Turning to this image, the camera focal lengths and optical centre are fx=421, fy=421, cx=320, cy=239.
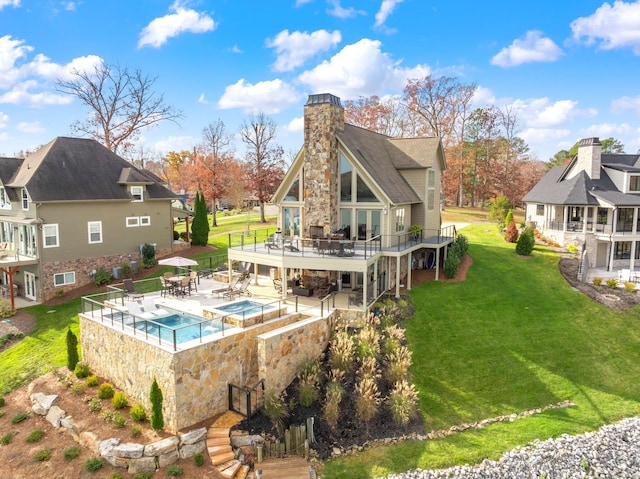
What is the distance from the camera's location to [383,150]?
2442cm

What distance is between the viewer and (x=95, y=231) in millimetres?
25703

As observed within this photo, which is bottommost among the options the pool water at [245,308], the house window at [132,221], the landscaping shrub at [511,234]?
the pool water at [245,308]

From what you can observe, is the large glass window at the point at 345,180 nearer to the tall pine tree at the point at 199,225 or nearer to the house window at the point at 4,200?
the tall pine tree at the point at 199,225

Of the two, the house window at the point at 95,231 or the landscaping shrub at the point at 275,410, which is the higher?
the house window at the point at 95,231

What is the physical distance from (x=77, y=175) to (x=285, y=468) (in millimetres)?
22173

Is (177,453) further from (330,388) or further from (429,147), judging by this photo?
(429,147)

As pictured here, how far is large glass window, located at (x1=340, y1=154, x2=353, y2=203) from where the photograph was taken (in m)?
20.4

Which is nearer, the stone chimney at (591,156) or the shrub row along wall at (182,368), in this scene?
the shrub row along wall at (182,368)

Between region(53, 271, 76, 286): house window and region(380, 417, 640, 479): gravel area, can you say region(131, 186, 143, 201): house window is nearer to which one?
region(53, 271, 76, 286): house window

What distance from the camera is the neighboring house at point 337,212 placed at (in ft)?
62.6

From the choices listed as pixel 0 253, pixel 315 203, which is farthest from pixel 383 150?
pixel 0 253

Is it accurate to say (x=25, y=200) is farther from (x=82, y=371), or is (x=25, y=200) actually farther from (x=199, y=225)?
(x=82, y=371)

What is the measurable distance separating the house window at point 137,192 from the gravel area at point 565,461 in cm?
2333

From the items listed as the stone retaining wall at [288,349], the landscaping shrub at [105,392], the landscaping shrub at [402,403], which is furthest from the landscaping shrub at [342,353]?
the landscaping shrub at [105,392]
